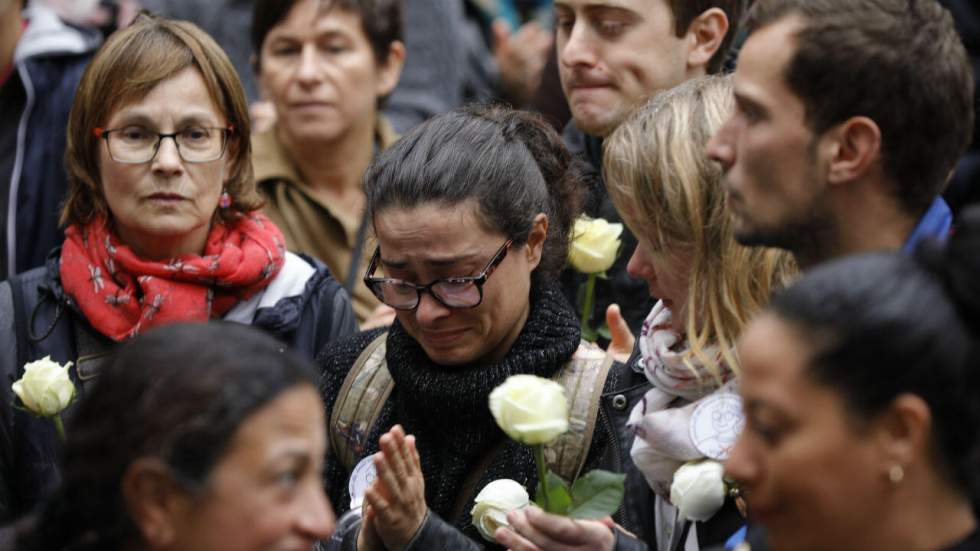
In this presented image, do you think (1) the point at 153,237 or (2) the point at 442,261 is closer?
(2) the point at 442,261

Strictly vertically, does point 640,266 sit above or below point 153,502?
below

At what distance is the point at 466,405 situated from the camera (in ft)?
11.7

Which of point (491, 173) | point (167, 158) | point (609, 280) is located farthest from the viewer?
Result: point (609, 280)

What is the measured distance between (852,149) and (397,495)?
4.08 ft

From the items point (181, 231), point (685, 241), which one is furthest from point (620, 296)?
point (181, 231)

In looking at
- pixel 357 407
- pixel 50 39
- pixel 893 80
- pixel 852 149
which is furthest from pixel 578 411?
pixel 50 39

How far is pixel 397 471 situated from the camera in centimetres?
316

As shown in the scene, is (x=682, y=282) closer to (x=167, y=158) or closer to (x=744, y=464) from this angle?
(x=744, y=464)

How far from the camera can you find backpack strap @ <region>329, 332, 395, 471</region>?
147 inches

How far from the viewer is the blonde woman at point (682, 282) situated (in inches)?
125

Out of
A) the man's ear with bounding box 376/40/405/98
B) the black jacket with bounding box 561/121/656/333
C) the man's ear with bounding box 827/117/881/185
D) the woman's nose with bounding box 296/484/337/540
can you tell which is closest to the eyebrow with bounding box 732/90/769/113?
the man's ear with bounding box 827/117/881/185

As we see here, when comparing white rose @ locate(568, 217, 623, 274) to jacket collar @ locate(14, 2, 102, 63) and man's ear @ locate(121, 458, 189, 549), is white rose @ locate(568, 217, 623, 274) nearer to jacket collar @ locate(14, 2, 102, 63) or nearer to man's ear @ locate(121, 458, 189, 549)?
man's ear @ locate(121, 458, 189, 549)

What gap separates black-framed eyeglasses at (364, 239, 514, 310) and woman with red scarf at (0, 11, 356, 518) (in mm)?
623

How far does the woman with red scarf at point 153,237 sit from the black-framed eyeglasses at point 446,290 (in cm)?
62
